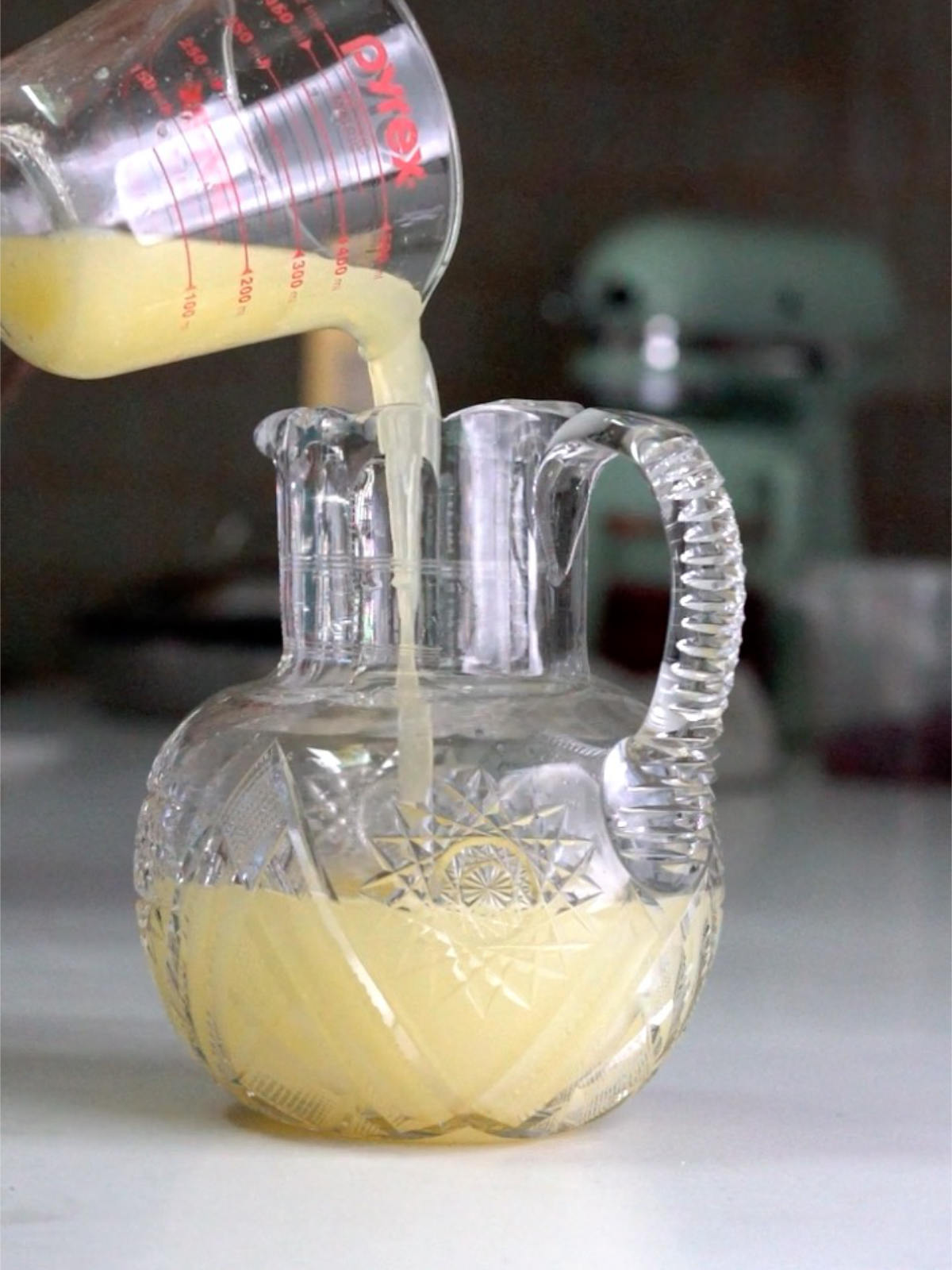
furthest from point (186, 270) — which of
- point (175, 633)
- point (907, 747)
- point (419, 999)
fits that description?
point (907, 747)

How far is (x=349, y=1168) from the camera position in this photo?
1.89ft

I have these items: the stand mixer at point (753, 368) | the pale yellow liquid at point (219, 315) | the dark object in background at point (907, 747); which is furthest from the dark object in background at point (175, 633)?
the pale yellow liquid at point (219, 315)

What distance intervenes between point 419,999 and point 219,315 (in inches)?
8.8

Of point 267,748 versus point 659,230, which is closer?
point 267,748

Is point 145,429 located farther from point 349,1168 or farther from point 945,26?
point 349,1168

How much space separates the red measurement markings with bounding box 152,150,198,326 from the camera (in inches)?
22.1

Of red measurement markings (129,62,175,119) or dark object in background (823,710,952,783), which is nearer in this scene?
red measurement markings (129,62,175,119)

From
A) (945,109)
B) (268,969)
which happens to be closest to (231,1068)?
(268,969)

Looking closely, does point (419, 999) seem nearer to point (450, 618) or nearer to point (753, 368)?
point (450, 618)

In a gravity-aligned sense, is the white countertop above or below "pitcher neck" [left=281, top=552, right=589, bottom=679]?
below

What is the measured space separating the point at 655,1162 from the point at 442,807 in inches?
5.4

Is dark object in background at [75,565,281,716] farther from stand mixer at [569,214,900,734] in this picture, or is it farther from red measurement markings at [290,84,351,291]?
red measurement markings at [290,84,351,291]

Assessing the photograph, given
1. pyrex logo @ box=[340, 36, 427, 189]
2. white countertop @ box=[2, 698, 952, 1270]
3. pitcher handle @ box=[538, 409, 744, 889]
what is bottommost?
white countertop @ box=[2, 698, 952, 1270]

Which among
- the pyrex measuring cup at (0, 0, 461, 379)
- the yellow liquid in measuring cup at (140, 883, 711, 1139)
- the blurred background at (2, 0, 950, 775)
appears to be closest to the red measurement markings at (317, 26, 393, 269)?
the pyrex measuring cup at (0, 0, 461, 379)
